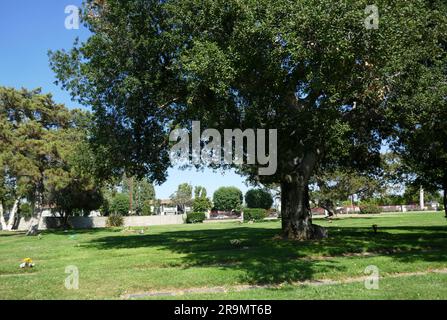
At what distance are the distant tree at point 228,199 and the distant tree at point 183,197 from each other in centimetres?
2023

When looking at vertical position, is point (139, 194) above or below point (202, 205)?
above

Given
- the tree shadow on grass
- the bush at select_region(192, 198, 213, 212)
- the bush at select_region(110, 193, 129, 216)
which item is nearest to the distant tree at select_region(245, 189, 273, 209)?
the bush at select_region(192, 198, 213, 212)

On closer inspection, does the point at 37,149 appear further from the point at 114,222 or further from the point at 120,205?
the point at 120,205

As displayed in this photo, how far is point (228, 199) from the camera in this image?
9662 centimetres

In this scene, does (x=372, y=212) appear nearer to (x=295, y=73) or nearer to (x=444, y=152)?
(x=444, y=152)

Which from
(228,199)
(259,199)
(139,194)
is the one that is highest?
(139,194)

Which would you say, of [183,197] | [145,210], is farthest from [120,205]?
[183,197]

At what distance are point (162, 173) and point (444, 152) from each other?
41.9ft

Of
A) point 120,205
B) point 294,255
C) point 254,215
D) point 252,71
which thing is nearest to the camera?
point 252,71

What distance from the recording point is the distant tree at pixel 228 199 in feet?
316

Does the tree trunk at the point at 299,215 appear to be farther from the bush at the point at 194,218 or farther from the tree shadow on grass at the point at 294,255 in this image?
the bush at the point at 194,218

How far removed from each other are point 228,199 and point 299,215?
245 feet

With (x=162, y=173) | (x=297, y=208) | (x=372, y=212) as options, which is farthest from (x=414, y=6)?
(x=372, y=212)

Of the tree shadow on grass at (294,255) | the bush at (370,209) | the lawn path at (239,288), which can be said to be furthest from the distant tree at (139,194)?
the lawn path at (239,288)
